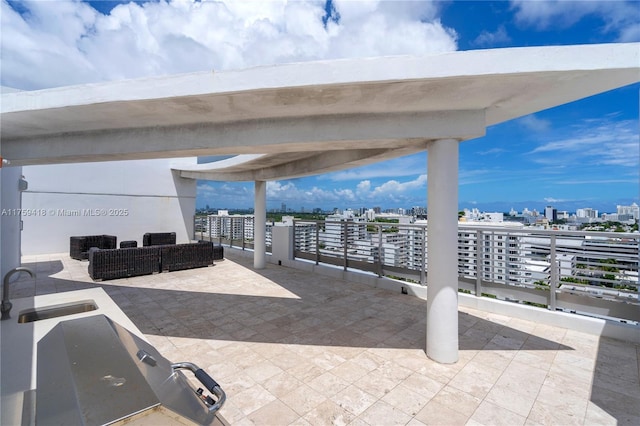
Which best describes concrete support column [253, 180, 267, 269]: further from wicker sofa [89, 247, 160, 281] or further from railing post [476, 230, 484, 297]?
railing post [476, 230, 484, 297]

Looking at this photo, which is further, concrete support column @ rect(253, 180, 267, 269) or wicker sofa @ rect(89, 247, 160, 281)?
concrete support column @ rect(253, 180, 267, 269)

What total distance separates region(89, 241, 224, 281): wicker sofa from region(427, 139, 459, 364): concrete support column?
298 inches

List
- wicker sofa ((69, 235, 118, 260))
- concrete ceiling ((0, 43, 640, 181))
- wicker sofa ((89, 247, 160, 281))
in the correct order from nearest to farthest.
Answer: concrete ceiling ((0, 43, 640, 181)), wicker sofa ((89, 247, 160, 281)), wicker sofa ((69, 235, 118, 260))

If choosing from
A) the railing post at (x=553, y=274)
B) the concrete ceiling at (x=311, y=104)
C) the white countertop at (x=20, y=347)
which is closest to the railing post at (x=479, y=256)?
the railing post at (x=553, y=274)

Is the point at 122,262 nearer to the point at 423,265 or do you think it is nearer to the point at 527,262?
the point at 423,265

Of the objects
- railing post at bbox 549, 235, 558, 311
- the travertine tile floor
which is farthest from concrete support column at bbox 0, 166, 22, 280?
railing post at bbox 549, 235, 558, 311

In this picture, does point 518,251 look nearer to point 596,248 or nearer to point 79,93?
point 596,248

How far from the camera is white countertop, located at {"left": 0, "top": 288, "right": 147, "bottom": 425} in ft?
4.52

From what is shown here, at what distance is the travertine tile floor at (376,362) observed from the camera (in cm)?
264

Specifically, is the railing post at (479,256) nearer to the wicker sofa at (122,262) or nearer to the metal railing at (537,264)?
the metal railing at (537,264)

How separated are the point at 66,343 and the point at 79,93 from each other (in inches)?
117

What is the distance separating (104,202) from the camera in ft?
39.8

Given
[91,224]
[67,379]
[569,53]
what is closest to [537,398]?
[569,53]

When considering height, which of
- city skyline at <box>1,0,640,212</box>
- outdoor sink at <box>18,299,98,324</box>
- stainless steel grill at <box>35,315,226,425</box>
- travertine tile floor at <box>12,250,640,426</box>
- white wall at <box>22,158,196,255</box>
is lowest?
travertine tile floor at <box>12,250,640,426</box>
